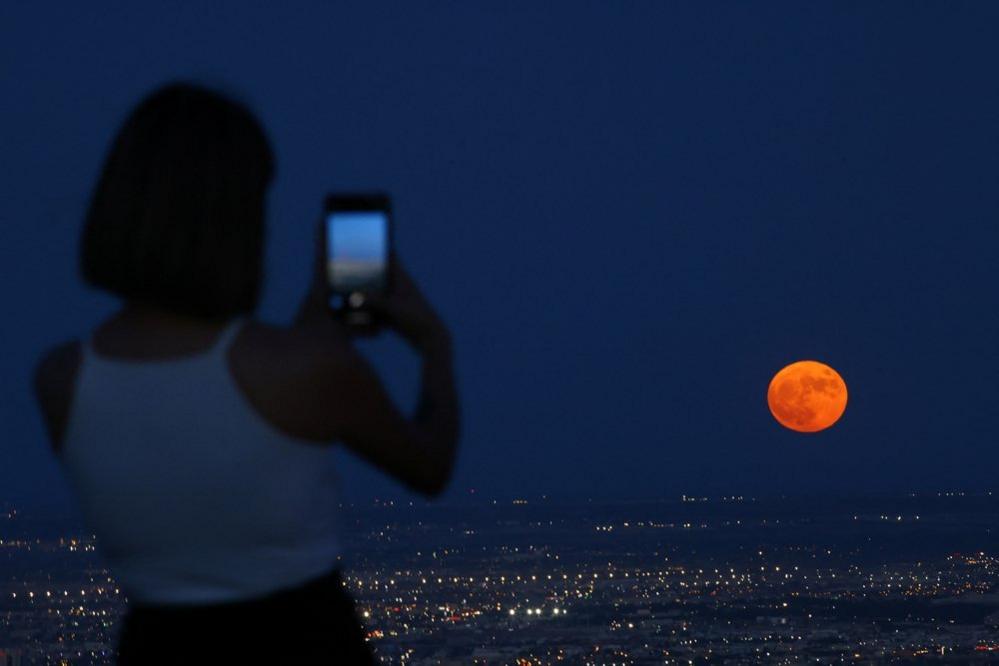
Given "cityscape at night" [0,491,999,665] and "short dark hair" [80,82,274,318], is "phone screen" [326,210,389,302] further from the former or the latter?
"cityscape at night" [0,491,999,665]

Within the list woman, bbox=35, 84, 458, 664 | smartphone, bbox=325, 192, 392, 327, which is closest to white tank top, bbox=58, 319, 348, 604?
woman, bbox=35, 84, 458, 664

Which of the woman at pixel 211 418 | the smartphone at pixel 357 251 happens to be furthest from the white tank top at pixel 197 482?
the smartphone at pixel 357 251

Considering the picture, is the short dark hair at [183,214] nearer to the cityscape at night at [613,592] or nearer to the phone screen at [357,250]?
the phone screen at [357,250]

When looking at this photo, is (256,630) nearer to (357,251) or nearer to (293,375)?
(293,375)

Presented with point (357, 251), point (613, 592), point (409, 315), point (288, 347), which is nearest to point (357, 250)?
point (357, 251)

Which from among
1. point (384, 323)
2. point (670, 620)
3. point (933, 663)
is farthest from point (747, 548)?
point (384, 323)

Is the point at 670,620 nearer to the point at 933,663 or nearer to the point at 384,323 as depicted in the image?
the point at 933,663

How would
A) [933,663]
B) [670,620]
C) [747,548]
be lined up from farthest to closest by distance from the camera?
[747,548] < [670,620] < [933,663]
